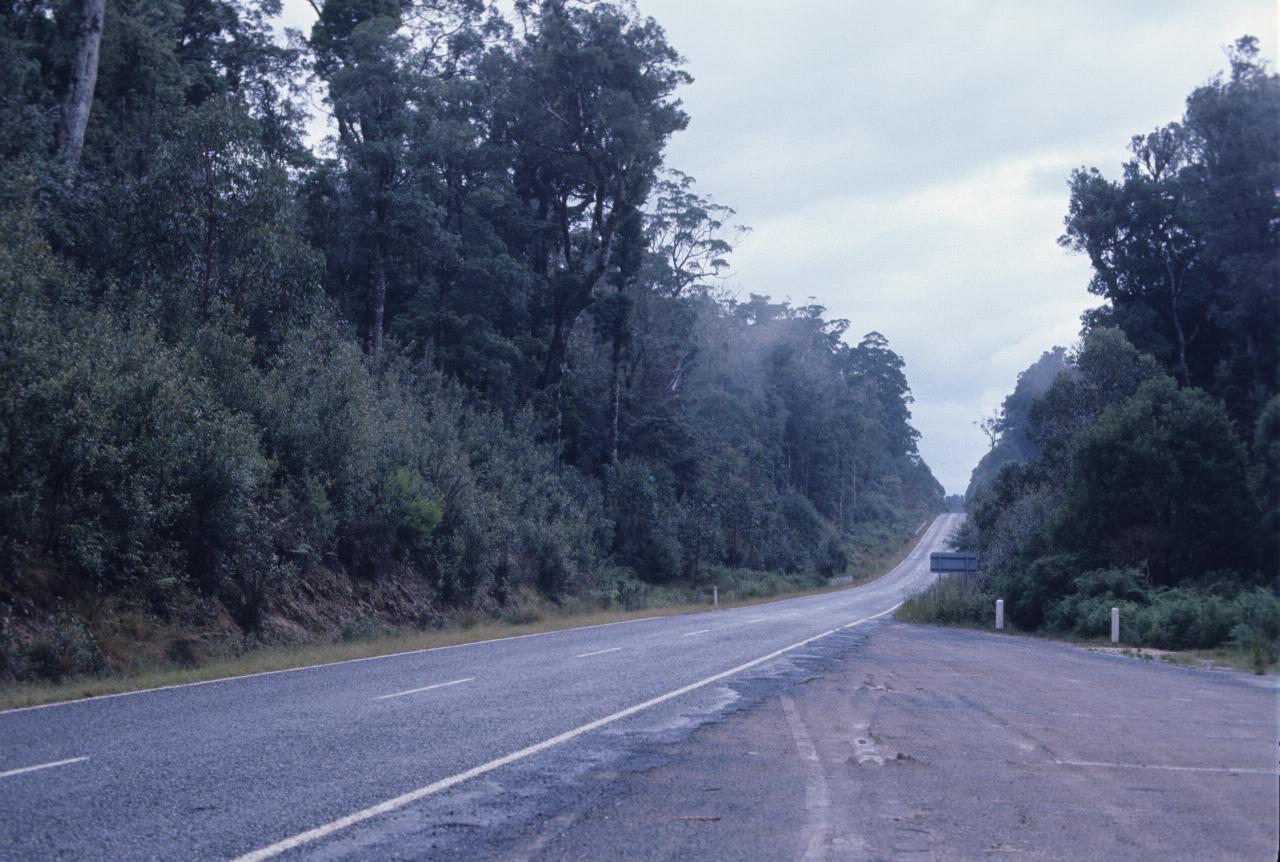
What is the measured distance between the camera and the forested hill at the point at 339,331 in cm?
1895

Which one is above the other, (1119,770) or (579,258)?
(579,258)

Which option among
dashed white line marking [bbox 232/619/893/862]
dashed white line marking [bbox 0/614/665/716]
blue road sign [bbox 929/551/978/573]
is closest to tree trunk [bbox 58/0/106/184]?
dashed white line marking [bbox 0/614/665/716]

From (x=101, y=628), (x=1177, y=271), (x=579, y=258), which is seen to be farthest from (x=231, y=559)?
(x=1177, y=271)

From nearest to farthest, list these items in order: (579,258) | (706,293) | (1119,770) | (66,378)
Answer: (1119,770)
(66,378)
(579,258)
(706,293)

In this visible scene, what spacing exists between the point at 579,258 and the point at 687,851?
171 feet

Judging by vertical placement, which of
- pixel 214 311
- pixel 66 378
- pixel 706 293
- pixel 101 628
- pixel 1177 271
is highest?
pixel 706 293

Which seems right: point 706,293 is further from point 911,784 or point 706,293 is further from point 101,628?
point 911,784

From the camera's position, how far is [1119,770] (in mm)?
8773

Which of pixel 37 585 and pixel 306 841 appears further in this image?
pixel 37 585

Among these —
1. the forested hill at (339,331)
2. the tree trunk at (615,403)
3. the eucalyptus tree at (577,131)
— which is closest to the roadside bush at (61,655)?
the forested hill at (339,331)

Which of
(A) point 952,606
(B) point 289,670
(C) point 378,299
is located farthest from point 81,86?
(A) point 952,606

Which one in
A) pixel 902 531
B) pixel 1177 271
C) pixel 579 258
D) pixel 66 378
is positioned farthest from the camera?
pixel 902 531

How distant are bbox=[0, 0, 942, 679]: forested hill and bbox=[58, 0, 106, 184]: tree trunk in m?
0.08

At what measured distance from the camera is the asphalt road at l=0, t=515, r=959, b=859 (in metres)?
6.49
